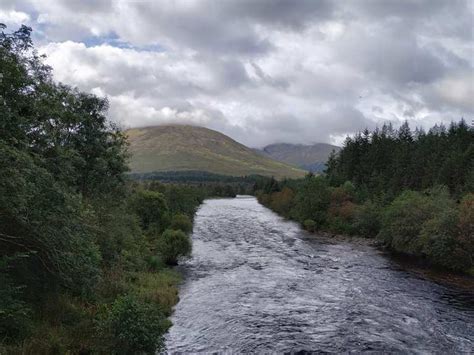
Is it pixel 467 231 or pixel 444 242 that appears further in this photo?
pixel 444 242

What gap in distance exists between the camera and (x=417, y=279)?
4606 centimetres

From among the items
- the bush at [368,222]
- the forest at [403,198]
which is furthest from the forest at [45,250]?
the bush at [368,222]

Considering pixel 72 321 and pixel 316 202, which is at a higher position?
pixel 316 202

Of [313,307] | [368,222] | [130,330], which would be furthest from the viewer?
[368,222]

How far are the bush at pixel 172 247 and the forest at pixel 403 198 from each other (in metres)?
32.7

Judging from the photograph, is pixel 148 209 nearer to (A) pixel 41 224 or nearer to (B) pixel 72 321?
(B) pixel 72 321

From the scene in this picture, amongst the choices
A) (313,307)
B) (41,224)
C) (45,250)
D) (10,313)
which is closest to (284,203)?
(313,307)

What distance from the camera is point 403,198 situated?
255ft

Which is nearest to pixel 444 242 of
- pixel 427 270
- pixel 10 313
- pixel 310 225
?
pixel 427 270

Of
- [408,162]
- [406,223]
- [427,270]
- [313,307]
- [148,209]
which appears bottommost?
Result: [313,307]

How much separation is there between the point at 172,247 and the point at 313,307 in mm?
22796

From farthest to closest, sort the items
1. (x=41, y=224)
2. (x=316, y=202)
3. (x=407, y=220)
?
(x=316, y=202)
(x=407, y=220)
(x=41, y=224)

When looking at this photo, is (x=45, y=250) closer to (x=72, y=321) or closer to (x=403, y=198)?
(x=72, y=321)

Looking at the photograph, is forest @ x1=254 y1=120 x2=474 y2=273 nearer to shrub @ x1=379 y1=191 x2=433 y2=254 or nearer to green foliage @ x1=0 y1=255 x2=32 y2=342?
shrub @ x1=379 y1=191 x2=433 y2=254
